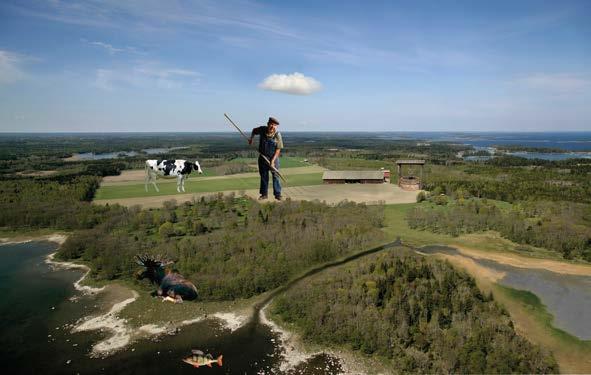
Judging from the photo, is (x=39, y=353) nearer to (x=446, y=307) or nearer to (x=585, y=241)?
(x=446, y=307)

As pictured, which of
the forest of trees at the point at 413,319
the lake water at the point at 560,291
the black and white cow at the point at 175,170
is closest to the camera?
the black and white cow at the point at 175,170

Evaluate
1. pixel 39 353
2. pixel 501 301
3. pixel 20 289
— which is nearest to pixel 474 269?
pixel 501 301

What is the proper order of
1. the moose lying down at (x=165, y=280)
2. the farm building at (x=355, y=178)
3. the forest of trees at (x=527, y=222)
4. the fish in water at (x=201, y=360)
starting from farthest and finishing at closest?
the farm building at (x=355, y=178), the forest of trees at (x=527, y=222), the fish in water at (x=201, y=360), the moose lying down at (x=165, y=280)

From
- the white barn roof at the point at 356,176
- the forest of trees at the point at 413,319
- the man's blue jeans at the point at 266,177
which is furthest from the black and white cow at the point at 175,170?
the white barn roof at the point at 356,176

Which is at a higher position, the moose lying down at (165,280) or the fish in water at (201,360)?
the moose lying down at (165,280)

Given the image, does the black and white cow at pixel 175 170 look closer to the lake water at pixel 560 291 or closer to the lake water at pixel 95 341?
the lake water at pixel 95 341

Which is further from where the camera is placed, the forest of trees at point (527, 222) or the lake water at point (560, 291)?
the forest of trees at point (527, 222)

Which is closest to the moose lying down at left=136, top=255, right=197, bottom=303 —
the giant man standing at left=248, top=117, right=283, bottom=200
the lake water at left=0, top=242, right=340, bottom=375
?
the lake water at left=0, top=242, right=340, bottom=375

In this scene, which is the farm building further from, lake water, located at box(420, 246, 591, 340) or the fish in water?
the fish in water
